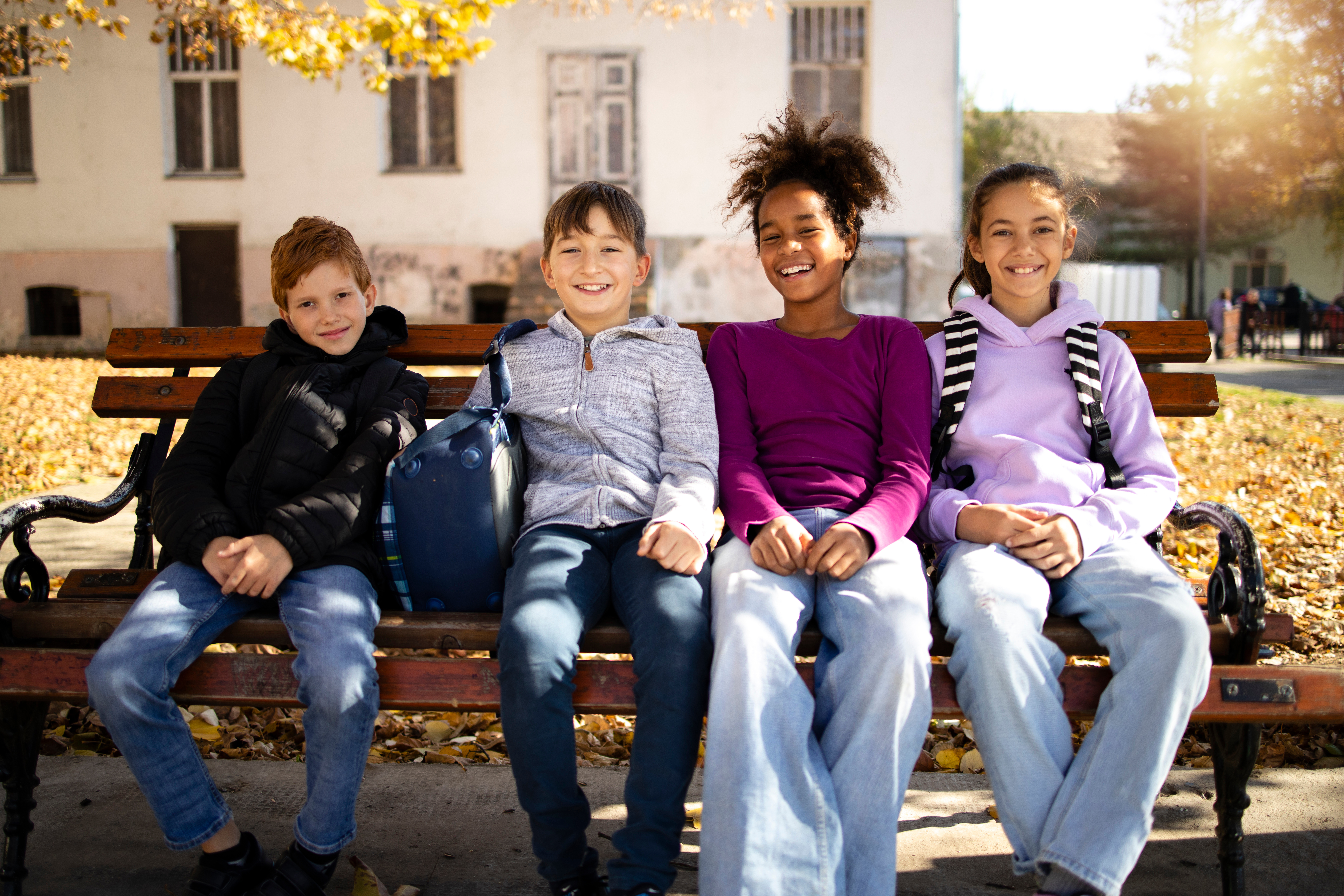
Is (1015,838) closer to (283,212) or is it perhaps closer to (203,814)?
(203,814)

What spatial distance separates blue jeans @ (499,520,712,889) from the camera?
1.93m

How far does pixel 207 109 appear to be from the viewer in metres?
15.6

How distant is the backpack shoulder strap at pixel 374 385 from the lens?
8.46 feet

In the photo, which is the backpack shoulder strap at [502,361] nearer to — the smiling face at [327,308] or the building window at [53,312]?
the smiling face at [327,308]

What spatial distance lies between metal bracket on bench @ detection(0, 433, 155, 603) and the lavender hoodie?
2100 mm

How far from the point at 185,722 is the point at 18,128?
59.1 ft

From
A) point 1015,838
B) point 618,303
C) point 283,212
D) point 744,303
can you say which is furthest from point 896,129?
point 1015,838

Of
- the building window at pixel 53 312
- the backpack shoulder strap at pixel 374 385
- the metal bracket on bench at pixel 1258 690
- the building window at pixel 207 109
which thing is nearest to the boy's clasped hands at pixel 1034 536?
the metal bracket on bench at pixel 1258 690

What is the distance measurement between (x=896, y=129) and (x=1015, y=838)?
14.1 meters

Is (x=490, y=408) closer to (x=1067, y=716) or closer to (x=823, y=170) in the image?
Result: (x=823, y=170)

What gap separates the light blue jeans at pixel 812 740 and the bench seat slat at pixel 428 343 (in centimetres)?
112

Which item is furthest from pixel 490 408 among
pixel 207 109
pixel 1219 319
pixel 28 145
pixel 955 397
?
pixel 1219 319

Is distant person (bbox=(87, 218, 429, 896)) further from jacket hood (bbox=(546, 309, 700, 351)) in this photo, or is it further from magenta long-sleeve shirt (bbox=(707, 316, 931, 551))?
magenta long-sleeve shirt (bbox=(707, 316, 931, 551))

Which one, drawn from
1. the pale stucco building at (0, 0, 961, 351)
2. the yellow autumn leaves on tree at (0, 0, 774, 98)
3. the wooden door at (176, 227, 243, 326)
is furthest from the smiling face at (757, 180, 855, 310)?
the wooden door at (176, 227, 243, 326)
